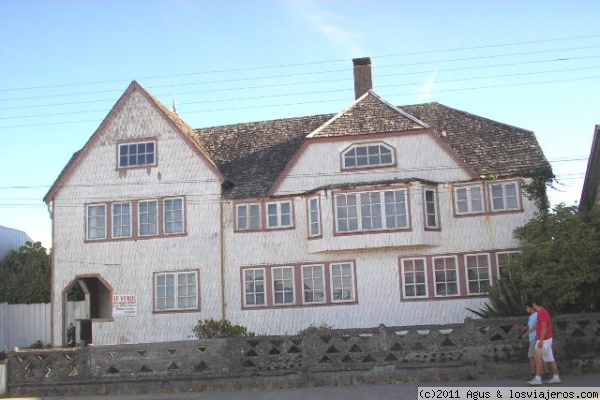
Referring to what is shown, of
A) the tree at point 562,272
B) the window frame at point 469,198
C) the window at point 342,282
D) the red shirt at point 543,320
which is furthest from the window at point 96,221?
the red shirt at point 543,320

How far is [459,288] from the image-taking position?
83.9ft

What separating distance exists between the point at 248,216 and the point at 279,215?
1.27 m

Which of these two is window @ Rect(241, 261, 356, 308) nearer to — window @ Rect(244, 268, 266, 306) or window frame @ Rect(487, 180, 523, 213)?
window @ Rect(244, 268, 266, 306)

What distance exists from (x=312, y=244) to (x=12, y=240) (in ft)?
64.5

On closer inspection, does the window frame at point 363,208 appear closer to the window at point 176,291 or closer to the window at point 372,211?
the window at point 372,211

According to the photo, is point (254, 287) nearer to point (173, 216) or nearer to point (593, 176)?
point (173, 216)

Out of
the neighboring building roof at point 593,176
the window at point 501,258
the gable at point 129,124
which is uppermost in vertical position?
the gable at point 129,124

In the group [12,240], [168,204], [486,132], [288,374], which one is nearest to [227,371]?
[288,374]

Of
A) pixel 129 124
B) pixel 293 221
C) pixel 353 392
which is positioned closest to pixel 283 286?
pixel 293 221

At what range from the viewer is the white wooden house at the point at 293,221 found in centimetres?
2577

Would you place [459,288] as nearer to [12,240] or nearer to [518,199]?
[518,199]

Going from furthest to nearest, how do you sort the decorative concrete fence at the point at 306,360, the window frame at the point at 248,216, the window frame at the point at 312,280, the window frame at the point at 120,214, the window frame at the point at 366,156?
the window frame at the point at 120,214, the window frame at the point at 248,216, the window frame at the point at 366,156, the window frame at the point at 312,280, the decorative concrete fence at the point at 306,360

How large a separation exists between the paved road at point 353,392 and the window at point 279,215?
11.8 m

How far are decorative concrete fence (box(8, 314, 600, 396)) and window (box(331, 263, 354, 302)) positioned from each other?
9.24 m
